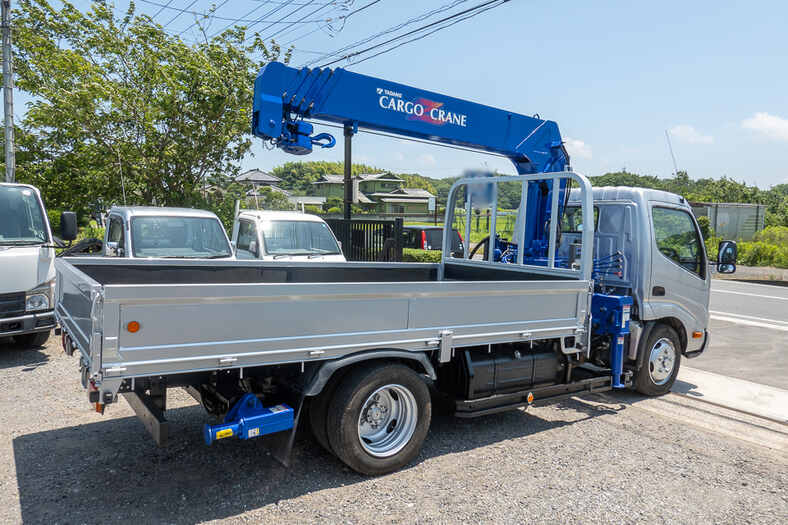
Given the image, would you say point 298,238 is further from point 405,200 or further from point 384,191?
point 384,191

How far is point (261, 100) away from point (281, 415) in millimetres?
3159

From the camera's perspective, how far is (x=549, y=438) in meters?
5.04

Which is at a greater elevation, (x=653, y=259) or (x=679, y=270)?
(x=653, y=259)

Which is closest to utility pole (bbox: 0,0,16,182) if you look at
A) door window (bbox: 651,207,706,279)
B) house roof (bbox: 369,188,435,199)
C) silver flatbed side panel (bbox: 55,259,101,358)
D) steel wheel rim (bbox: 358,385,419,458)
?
silver flatbed side panel (bbox: 55,259,101,358)

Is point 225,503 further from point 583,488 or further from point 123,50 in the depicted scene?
point 123,50

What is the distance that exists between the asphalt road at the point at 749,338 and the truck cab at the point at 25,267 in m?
8.93

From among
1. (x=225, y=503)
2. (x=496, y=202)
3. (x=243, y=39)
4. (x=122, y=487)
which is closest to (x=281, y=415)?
(x=225, y=503)

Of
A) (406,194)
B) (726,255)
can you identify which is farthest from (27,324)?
(406,194)

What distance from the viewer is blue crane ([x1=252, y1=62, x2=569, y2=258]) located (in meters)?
5.49

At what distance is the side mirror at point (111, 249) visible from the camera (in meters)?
8.21

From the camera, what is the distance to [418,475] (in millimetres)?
4180

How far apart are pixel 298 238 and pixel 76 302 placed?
5.77 m

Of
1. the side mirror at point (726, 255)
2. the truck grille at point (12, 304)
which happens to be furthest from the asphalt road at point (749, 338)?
the truck grille at point (12, 304)

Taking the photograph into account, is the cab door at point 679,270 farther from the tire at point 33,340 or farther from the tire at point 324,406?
the tire at point 33,340
